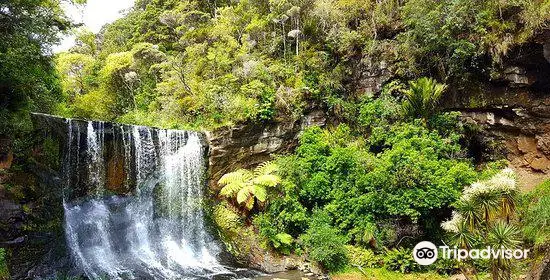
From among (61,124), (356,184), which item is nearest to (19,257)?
(61,124)

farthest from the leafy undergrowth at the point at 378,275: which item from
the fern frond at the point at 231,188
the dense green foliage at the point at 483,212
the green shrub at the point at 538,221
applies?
the fern frond at the point at 231,188

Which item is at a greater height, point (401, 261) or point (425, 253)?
point (425, 253)

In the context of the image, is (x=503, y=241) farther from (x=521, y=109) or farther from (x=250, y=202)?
(x=250, y=202)

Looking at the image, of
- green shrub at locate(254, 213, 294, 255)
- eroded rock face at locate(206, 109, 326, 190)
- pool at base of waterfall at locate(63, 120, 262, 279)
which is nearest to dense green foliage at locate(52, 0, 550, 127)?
eroded rock face at locate(206, 109, 326, 190)

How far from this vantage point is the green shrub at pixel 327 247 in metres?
10.9

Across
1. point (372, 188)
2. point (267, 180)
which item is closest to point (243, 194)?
point (267, 180)

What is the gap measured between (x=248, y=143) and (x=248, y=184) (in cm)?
215

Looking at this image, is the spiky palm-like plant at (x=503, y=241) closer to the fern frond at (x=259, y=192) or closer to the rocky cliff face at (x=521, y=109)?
the rocky cliff face at (x=521, y=109)

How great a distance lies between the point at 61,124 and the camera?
1055 cm

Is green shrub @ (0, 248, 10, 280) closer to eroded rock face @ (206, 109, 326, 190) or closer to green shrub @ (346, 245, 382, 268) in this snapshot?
eroded rock face @ (206, 109, 326, 190)

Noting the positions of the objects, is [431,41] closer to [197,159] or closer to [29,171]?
[197,159]

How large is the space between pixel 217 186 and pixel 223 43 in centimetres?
795

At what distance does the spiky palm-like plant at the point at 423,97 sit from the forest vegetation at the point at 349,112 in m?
0.05

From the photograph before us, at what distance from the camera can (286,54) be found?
17.0m
